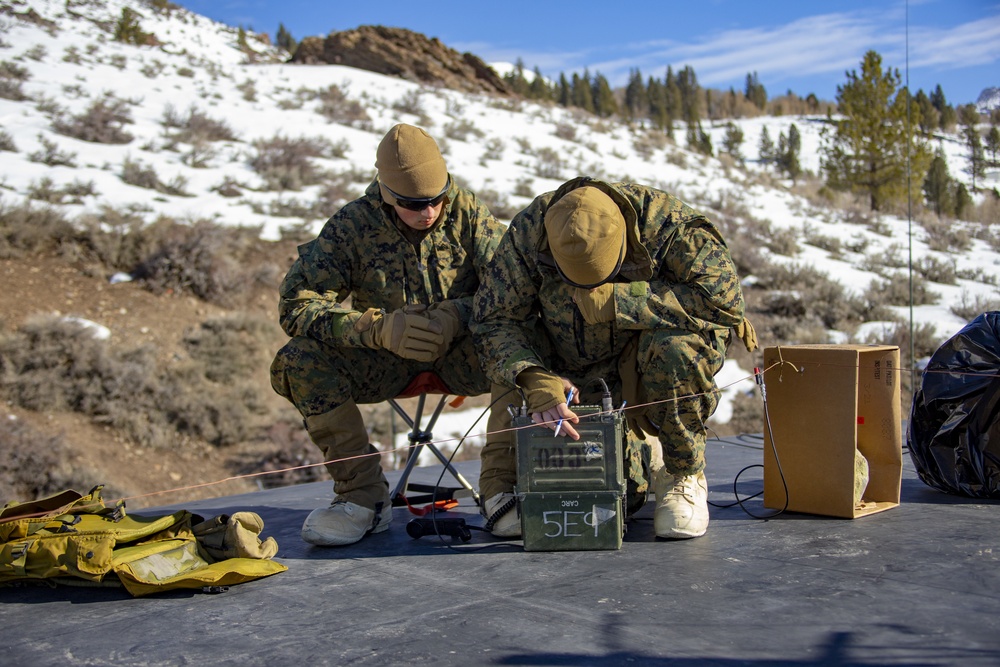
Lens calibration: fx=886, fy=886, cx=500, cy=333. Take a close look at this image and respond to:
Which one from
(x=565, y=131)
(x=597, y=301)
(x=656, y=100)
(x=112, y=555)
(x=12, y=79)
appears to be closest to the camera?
(x=112, y=555)

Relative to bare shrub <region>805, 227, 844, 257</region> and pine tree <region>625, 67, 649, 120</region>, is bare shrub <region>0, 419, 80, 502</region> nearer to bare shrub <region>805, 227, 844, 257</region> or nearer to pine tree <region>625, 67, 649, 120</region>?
bare shrub <region>805, 227, 844, 257</region>

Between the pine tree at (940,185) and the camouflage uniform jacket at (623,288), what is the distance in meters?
28.0

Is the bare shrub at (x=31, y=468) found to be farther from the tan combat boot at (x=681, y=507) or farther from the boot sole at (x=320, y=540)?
the tan combat boot at (x=681, y=507)

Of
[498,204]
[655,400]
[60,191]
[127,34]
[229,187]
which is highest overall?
[127,34]

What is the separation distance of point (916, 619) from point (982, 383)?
154cm

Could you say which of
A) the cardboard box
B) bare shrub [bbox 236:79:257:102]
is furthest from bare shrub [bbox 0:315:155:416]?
bare shrub [bbox 236:79:257:102]

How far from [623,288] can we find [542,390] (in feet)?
1.55

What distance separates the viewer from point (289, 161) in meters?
15.5

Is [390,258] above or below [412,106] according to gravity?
below

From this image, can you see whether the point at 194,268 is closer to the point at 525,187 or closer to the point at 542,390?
the point at 525,187

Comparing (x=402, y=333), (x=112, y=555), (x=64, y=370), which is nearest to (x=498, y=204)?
(x=64, y=370)

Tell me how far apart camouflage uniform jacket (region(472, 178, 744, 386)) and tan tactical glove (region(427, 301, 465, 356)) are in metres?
0.14

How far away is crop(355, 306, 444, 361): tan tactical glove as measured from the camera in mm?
3312

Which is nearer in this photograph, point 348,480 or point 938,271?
point 348,480
